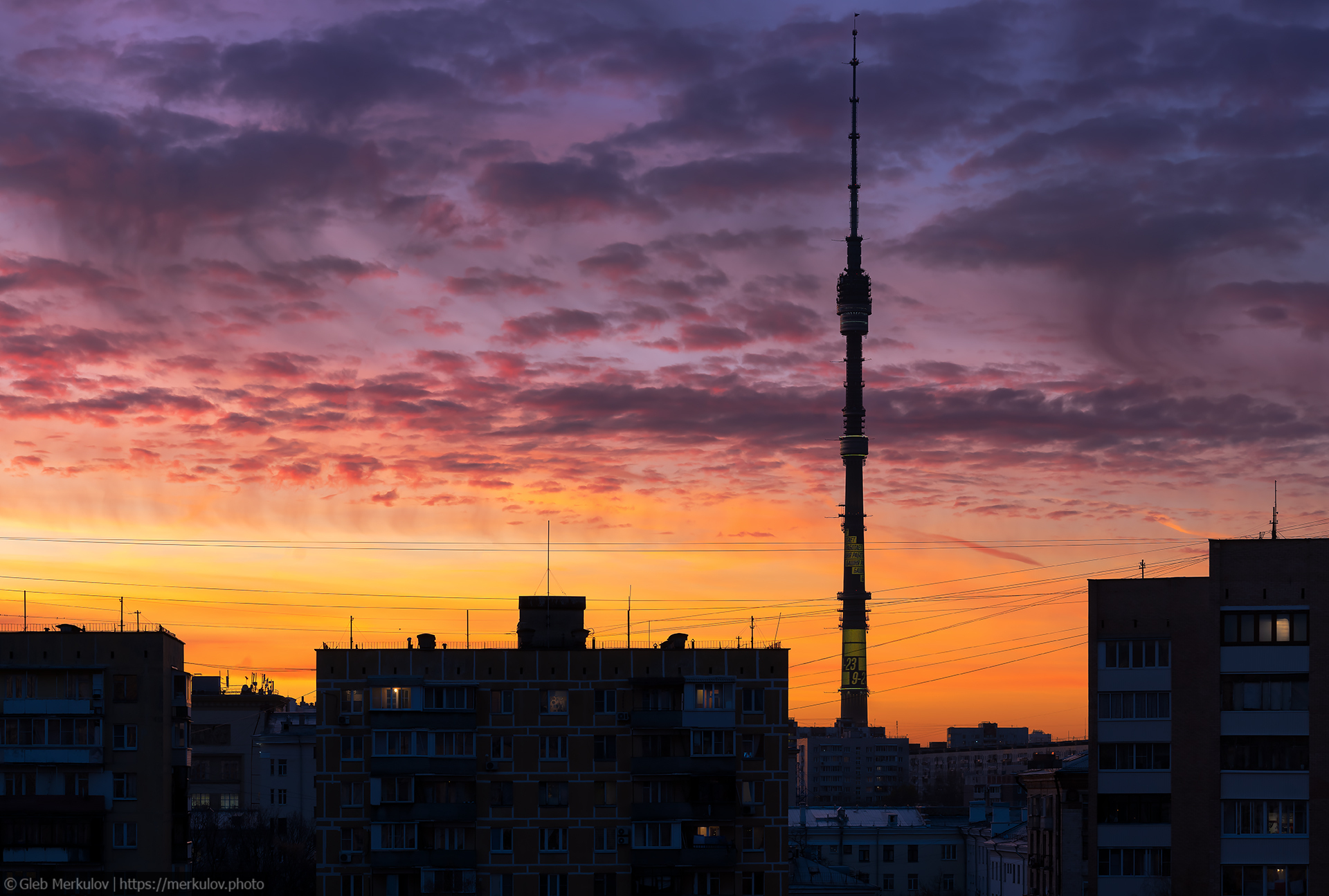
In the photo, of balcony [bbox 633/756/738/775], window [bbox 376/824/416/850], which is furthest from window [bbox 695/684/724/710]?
window [bbox 376/824/416/850]

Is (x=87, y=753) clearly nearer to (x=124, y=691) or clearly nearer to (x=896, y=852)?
(x=124, y=691)

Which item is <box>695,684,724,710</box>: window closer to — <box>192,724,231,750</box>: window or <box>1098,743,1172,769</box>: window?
<box>1098,743,1172,769</box>: window

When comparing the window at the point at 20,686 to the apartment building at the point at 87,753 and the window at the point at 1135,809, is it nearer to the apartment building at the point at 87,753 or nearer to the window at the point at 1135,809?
the apartment building at the point at 87,753

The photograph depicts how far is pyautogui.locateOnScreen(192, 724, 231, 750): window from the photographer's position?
181625 mm

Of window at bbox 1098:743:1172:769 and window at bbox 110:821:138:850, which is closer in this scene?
window at bbox 1098:743:1172:769

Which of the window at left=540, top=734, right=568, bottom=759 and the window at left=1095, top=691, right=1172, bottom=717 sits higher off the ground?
the window at left=1095, top=691, right=1172, bottom=717

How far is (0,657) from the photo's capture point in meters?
94.9

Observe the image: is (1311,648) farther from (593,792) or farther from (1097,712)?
(593,792)

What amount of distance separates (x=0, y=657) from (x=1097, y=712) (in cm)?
6544

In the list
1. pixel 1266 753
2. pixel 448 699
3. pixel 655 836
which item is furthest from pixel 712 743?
pixel 1266 753

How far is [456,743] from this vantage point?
318ft

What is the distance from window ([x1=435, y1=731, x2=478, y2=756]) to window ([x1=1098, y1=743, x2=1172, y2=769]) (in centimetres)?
3780

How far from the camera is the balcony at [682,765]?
97.2 m

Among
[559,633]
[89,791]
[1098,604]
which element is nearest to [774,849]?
[559,633]
